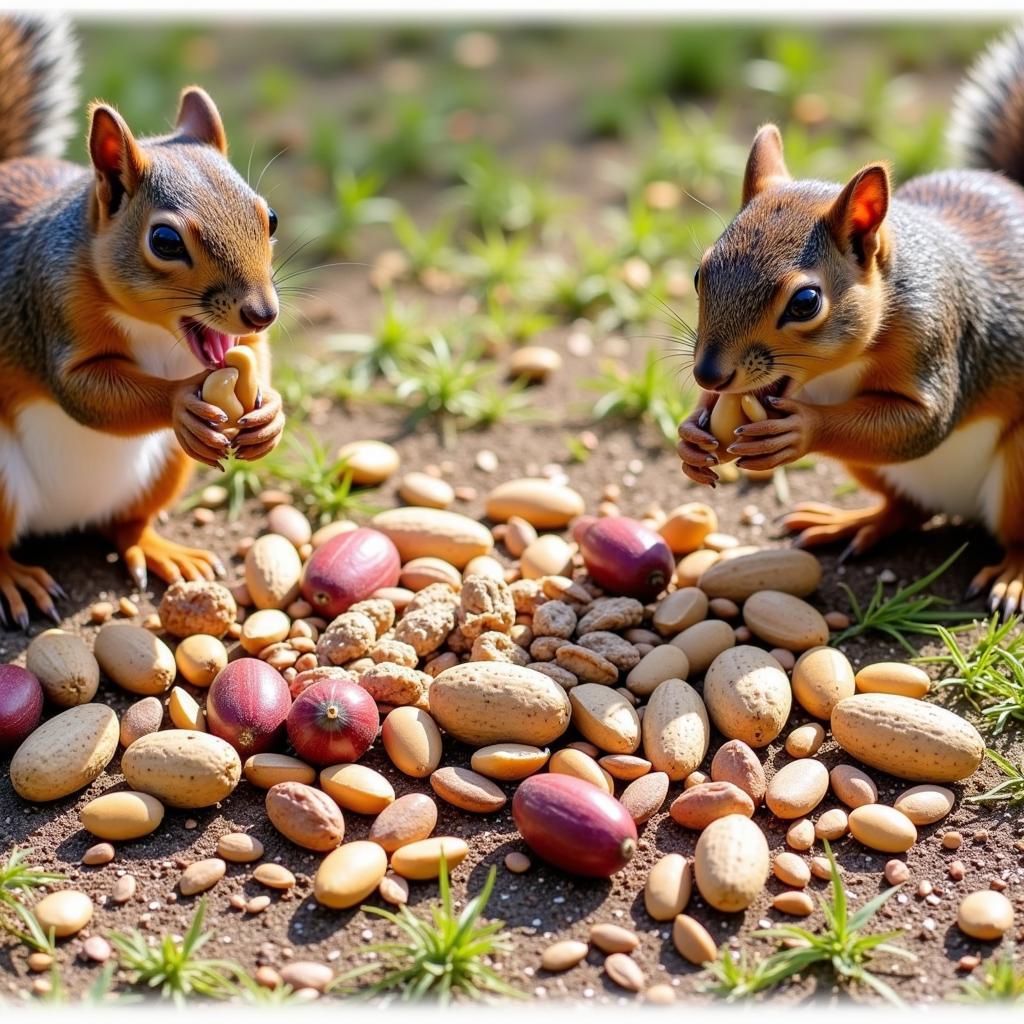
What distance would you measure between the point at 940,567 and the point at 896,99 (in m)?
2.38

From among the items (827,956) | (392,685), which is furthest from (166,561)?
(827,956)

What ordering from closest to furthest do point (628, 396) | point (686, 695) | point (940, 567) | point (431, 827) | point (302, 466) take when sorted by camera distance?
point (431, 827)
point (686, 695)
point (940, 567)
point (302, 466)
point (628, 396)

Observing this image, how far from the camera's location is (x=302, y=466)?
10.3 feet

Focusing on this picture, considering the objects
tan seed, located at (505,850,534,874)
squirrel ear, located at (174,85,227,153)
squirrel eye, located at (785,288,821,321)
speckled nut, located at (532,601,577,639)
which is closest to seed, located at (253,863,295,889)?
tan seed, located at (505,850,534,874)

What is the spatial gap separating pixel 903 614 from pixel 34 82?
2.29 meters

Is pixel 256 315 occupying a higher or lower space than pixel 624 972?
higher

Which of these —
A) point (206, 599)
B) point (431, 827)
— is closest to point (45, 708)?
point (206, 599)

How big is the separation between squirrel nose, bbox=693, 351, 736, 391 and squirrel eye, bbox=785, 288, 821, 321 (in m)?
0.15

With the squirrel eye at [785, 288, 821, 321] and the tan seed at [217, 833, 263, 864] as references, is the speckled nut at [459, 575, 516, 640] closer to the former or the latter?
the tan seed at [217, 833, 263, 864]

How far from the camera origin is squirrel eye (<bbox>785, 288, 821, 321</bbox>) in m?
2.32

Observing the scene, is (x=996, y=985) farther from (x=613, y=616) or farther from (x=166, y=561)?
(x=166, y=561)

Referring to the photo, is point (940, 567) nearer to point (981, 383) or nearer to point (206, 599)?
point (981, 383)

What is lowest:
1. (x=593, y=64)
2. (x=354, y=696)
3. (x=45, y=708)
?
(x=45, y=708)

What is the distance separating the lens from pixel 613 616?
104 inches
